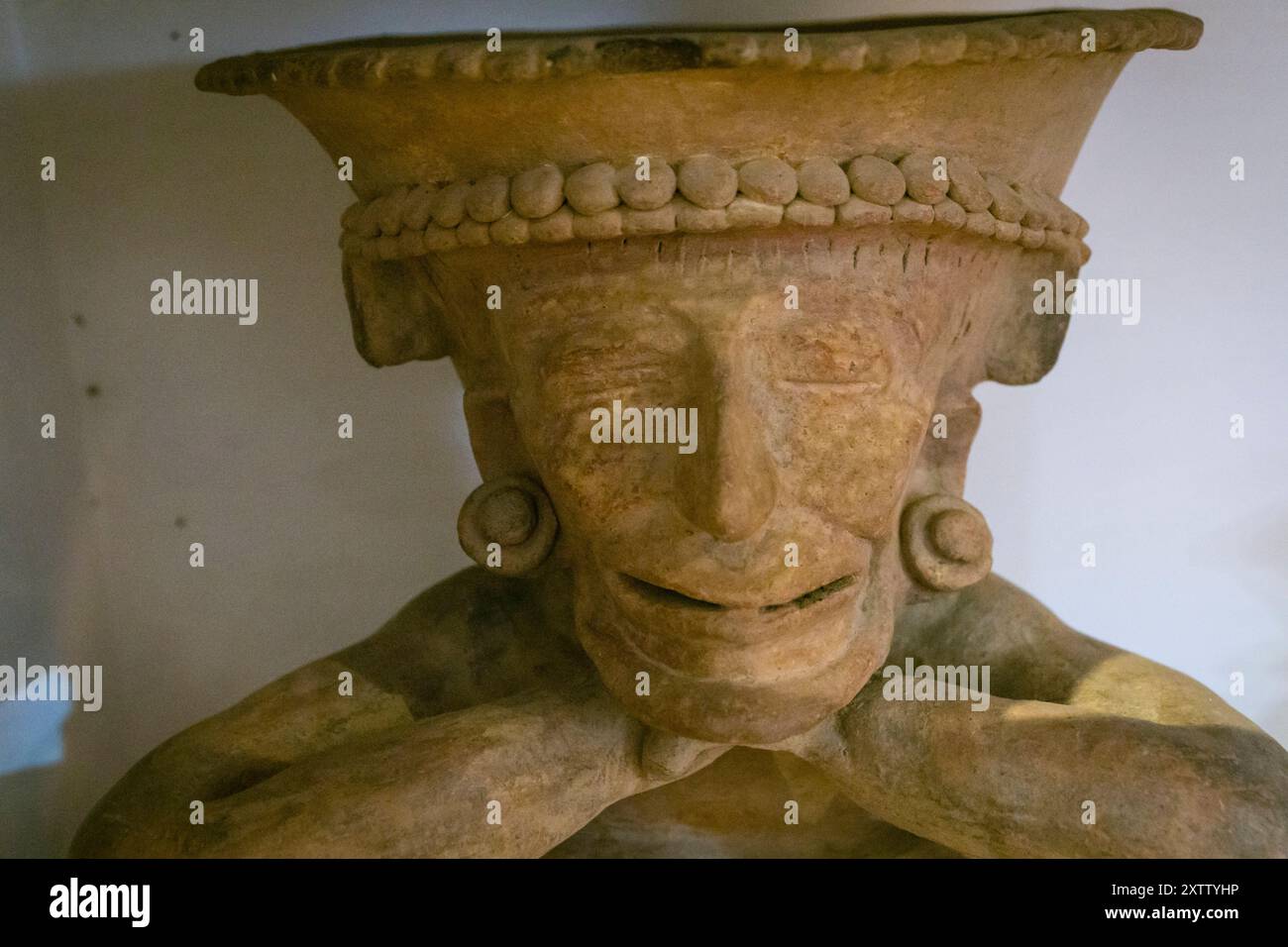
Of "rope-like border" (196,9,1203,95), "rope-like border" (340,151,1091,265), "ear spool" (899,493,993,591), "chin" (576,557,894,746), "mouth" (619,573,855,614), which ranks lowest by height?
"chin" (576,557,894,746)

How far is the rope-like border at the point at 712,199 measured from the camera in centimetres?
137

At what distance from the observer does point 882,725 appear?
1.58m

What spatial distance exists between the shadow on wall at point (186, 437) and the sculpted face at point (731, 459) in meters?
0.82

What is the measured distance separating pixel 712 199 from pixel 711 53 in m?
0.14

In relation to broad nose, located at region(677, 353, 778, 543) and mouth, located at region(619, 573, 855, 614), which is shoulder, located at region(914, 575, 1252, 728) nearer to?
mouth, located at region(619, 573, 855, 614)

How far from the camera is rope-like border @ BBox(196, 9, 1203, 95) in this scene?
129 centimetres

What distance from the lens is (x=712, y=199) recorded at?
1360 mm

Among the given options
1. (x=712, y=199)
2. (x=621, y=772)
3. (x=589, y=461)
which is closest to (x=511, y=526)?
(x=589, y=461)

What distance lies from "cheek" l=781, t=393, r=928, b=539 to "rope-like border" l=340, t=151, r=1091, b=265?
0.58 ft
